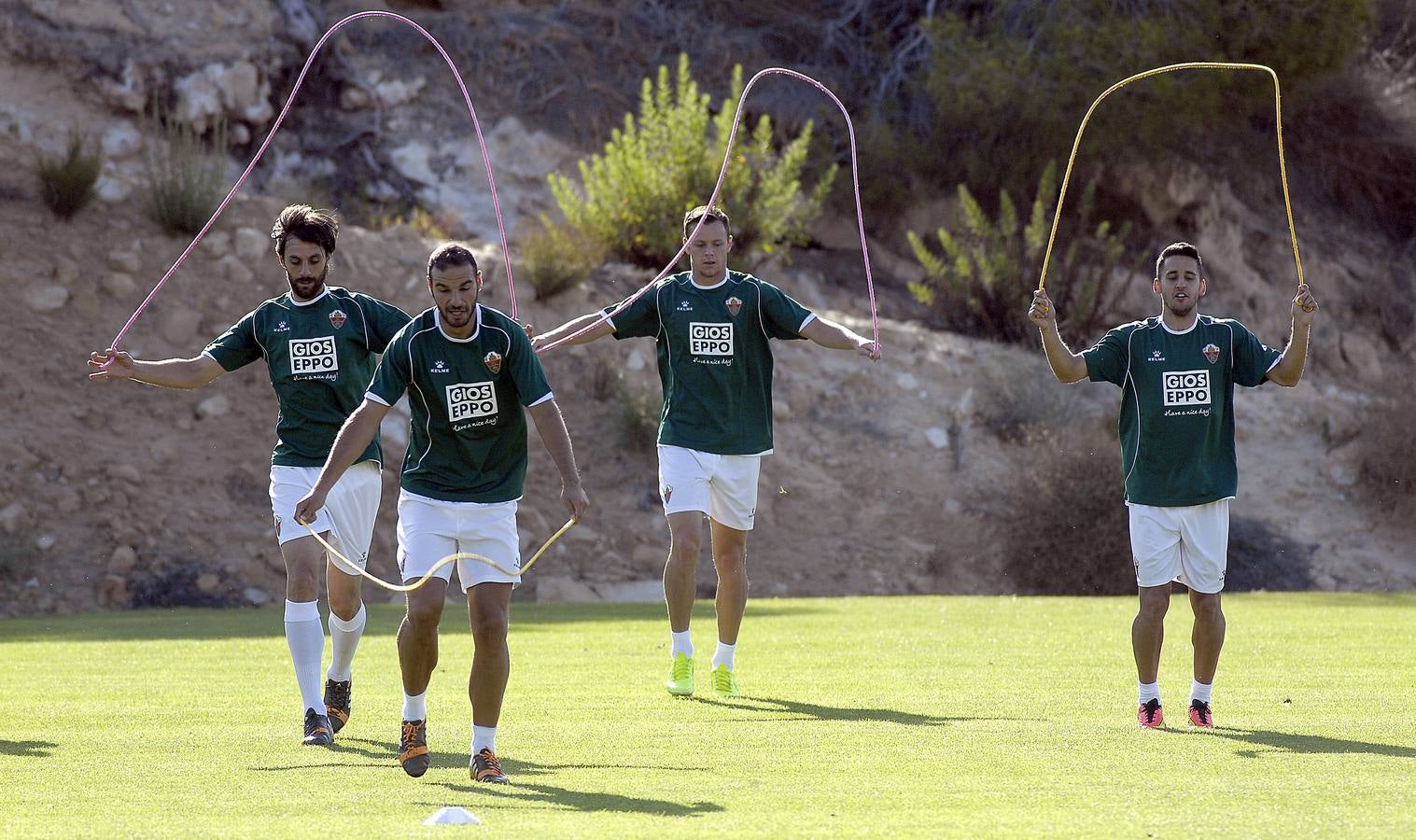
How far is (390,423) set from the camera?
22.9 metres

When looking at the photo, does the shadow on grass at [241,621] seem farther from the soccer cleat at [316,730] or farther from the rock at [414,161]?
the rock at [414,161]

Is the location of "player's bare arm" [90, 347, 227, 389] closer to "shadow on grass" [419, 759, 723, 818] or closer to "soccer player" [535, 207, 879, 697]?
"soccer player" [535, 207, 879, 697]

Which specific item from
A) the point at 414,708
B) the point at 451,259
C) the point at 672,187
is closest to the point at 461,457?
the point at 451,259

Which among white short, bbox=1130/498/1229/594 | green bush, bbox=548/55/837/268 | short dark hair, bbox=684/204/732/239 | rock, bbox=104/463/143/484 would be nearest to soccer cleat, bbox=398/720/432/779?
white short, bbox=1130/498/1229/594

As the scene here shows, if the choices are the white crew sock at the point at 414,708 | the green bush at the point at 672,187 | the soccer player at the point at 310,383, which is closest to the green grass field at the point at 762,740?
the white crew sock at the point at 414,708


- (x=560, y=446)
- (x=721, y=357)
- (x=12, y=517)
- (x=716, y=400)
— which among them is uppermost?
(x=721, y=357)

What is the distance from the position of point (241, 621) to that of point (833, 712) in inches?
329

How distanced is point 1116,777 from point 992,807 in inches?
33.5

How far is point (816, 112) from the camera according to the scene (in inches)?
1216

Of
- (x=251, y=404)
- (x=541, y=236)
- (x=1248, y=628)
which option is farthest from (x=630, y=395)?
(x=1248, y=628)

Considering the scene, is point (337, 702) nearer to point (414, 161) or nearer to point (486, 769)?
point (486, 769)

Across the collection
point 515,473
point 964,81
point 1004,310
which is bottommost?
point 515,473

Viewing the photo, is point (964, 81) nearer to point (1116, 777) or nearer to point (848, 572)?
point (848, 572)

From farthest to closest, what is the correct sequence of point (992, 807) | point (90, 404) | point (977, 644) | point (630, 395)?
point (630, 395) → point (90, 404) → point (977, 644) → point (992, 807)
